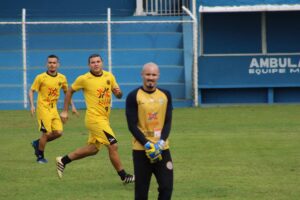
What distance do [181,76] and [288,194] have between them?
1834 centimetres

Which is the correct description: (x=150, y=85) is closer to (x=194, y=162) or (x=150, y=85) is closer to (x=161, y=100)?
(x=161, y=100)

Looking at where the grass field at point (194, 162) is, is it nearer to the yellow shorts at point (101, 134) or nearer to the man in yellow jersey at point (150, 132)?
the yellow shorts at point (101, 134)

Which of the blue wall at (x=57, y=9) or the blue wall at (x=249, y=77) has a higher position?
the blue wall at (x=57, y=9)

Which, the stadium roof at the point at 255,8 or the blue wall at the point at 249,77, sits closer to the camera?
the stadium roof at the point at 255,8

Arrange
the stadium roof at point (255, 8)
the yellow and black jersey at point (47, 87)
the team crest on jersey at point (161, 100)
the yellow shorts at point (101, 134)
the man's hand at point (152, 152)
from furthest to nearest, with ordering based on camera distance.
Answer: the stadium roof at point (255, 8) → the yellow and black jersey at point (47, 87) → the yellow shorts at point (101, 134) → the team crest on jersey at point (161, 100) → the man's hand at point (152, 152)

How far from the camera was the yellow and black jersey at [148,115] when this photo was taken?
1046cm

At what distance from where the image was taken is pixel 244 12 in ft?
105

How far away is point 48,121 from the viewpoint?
16969mm

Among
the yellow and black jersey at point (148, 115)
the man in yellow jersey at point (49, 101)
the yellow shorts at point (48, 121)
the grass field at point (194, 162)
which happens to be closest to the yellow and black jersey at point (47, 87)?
the man in yellow jersey at point (49, 101)

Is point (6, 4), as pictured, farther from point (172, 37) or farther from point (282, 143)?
point (282, 143)

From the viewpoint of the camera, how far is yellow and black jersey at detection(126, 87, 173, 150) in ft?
34.3

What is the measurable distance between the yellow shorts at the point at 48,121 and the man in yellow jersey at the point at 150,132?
657 cm

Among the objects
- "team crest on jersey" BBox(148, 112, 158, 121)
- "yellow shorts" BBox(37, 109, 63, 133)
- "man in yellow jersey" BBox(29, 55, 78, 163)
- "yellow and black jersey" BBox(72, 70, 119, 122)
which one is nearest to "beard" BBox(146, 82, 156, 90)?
"team crest on jersey" BBox(148, 112, 158, 121)

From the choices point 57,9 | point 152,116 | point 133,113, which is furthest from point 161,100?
point 57,9
